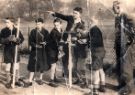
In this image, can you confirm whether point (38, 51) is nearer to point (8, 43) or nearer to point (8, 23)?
point (8, 43)

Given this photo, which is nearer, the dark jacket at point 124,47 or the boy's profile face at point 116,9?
the dark jacket at point 124,47

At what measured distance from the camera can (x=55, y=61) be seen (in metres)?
8.26

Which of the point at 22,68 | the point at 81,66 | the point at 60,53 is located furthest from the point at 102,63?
the point at 22,68

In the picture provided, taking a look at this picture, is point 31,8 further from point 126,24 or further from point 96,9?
point 126,24

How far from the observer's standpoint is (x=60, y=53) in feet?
27.1

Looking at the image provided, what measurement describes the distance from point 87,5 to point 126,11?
2.87 feet

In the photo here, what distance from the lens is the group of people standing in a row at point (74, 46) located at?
802 centimetres

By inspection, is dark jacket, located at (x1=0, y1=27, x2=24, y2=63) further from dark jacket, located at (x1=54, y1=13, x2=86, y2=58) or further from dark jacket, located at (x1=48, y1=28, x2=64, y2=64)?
dark jacket, located at (x1=54, y1=13, x2=86, y2=58)

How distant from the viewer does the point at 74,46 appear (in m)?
8.24

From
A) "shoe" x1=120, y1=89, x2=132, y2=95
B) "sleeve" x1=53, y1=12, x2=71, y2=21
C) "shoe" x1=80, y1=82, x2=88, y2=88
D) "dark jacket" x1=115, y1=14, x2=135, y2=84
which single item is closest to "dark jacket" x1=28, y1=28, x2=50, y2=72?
"sleeve" x1=53, y1=12, x2=71, y2=21

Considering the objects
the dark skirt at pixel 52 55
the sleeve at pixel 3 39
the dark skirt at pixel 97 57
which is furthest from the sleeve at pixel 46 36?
the dark skirt at pixel 97 57

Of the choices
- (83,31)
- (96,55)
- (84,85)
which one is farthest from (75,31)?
(84,85)

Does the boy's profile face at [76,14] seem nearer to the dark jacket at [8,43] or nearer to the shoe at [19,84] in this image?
the dark jacket at [8,43]

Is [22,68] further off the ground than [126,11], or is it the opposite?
[126,11]
